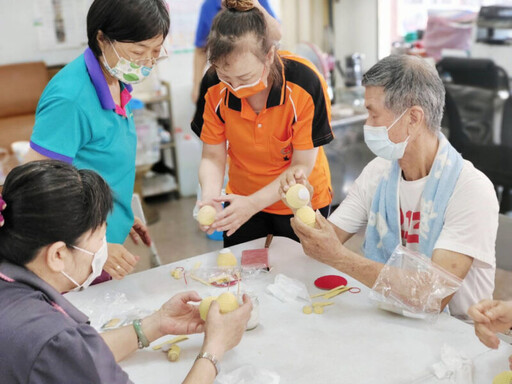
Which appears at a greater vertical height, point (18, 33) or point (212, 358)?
point (18, 33)

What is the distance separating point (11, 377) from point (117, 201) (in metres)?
0.97

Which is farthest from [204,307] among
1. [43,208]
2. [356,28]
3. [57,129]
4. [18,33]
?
[356,28]

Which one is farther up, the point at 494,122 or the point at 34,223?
the point at 34,223

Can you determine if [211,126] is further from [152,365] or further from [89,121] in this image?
[152,365]

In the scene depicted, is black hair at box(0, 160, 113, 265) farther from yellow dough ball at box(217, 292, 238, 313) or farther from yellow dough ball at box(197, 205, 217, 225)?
yellow dough ball at box(197, 205, 217, 225)

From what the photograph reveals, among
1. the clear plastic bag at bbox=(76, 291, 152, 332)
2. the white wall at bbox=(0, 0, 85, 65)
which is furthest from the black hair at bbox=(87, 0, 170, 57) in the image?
the white wall at bbox=(0, 0, 85, 65)

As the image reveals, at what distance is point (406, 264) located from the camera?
164cm

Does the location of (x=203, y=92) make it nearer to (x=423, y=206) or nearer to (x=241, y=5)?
(x=241, y=5)

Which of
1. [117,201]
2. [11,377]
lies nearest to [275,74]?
[117,201]

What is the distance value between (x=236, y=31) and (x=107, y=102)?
480mm

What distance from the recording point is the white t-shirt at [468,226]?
1.64 m

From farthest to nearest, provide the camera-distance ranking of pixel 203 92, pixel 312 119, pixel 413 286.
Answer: pixel 203 92 < pixel 312 119 < pixel 413 286

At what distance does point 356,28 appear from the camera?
5.05m

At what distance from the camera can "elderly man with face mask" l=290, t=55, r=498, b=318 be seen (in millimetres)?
1648
